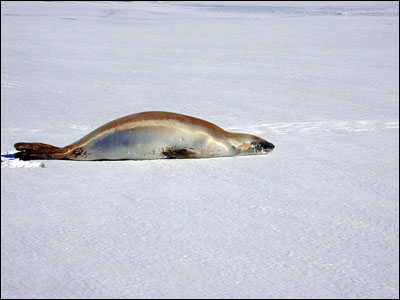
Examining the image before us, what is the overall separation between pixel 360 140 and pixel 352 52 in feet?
18.4

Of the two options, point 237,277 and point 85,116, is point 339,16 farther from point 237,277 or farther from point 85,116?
point 237,277

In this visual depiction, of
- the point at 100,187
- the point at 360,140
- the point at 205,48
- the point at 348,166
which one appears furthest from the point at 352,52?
the point at 100,187

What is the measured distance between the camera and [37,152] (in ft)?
13.2

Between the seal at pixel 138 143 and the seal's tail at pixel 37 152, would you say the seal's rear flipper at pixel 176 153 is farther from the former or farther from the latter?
the seal's tail at pixel 37 152

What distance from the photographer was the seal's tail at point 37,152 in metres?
4.02

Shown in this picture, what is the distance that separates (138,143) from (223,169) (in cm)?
60

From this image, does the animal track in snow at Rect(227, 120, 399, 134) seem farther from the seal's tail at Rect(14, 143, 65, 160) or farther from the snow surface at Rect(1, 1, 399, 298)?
the seal's tail at Rect(14, 143, 65, 160)

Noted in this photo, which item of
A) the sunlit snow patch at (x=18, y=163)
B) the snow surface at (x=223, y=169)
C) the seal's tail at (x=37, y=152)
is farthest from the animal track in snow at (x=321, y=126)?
the sunlit snow patch at (x=18, y=163)

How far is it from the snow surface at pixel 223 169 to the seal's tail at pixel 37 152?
75 millimetres

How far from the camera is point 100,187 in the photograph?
3.54m

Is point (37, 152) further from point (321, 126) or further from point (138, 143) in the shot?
point (321, 126)

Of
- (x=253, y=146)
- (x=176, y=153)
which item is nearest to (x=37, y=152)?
(x=176, y=153)

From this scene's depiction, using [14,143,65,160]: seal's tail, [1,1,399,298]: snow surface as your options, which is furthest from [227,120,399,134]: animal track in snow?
[14,143,65,160]: seal's tail

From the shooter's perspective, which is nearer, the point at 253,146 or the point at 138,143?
the point at 138,143
